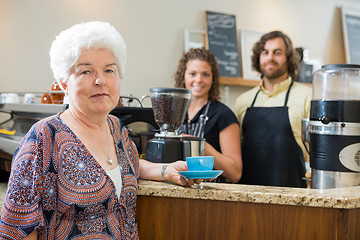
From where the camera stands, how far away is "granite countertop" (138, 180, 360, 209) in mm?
1229

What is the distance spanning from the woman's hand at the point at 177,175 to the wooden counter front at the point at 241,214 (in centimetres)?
3

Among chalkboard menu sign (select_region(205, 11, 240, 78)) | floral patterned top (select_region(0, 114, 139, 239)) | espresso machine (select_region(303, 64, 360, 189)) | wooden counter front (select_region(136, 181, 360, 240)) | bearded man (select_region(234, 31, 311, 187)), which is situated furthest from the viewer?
chalkboard menu sign (select_region(205, 11, 240, 78))

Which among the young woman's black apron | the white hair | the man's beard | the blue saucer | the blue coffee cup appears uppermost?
the white hair

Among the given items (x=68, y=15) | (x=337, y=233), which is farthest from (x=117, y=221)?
(x=68, y=15)

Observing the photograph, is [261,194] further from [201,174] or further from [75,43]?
[75,43]

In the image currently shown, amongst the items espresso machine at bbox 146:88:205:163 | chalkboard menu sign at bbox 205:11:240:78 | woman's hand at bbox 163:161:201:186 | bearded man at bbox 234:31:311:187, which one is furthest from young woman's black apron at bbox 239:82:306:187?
woman's hand at bbox 163:161:201:186

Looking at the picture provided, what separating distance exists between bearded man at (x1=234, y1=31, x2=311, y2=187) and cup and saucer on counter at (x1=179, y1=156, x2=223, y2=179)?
1.47m

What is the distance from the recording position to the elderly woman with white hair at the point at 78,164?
3.46 ft

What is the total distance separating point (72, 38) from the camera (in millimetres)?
1156

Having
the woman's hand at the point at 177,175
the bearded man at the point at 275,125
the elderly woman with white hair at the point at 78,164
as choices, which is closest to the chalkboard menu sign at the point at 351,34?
the bearded man at the point at 275,125

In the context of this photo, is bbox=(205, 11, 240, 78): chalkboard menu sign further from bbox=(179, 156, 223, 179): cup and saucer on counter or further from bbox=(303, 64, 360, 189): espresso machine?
bbox=(179, 156, 223, 179): cup and saucer on counter

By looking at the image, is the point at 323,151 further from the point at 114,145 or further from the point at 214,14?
the point at 214,14

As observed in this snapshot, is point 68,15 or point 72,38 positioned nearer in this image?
point 72,38

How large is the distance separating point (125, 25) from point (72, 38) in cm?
232
